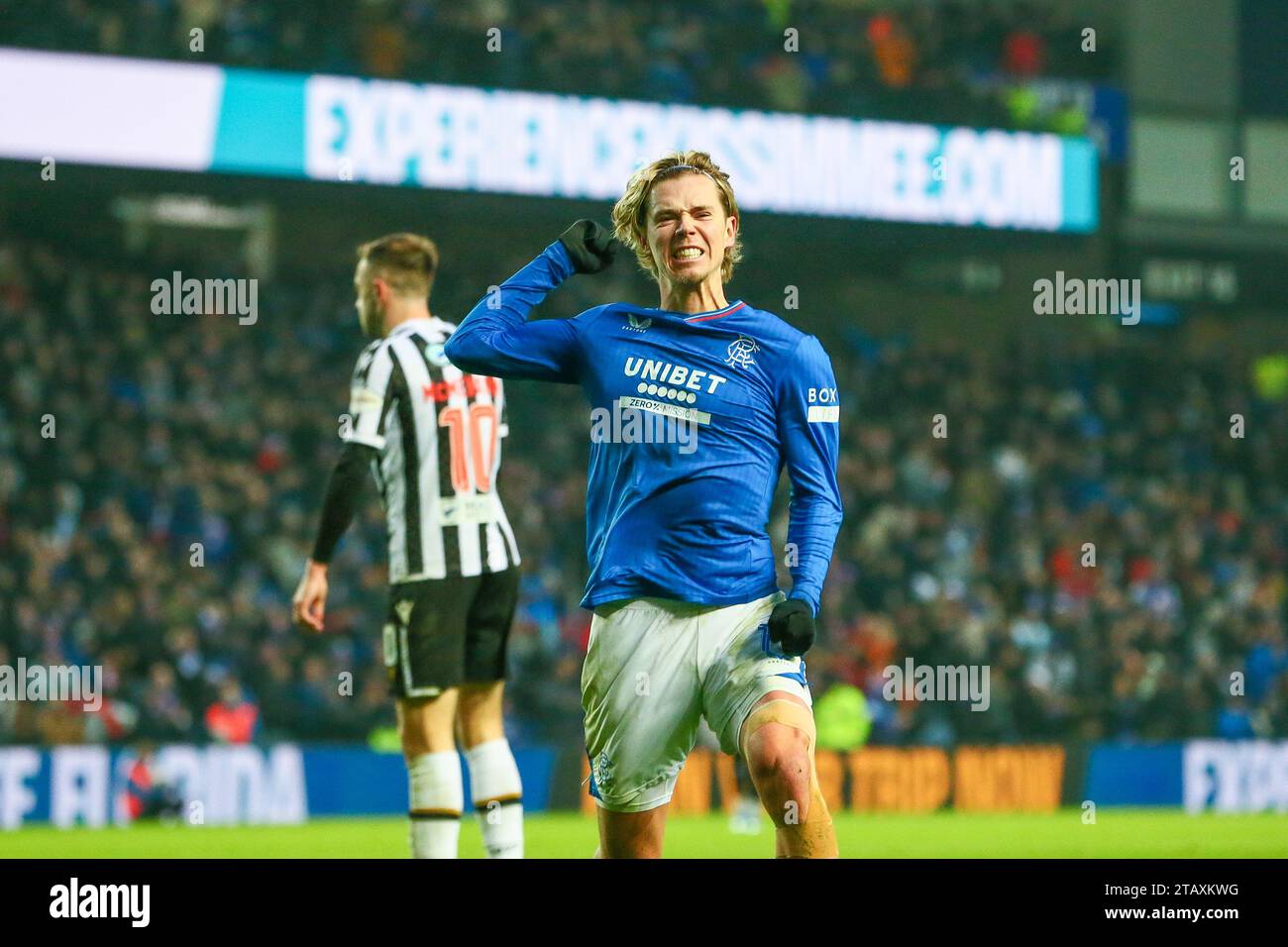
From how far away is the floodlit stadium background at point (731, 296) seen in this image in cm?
1588

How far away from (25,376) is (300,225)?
6.08 meters

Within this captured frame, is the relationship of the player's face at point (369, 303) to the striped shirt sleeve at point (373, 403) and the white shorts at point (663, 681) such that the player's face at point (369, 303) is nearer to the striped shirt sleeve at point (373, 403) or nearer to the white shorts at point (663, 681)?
the striped shirt sleeve at point (373, 403)

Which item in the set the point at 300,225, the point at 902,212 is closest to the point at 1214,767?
the point at 902,212

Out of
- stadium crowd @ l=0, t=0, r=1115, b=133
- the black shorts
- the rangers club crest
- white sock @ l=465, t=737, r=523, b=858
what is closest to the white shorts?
the rangers club crest

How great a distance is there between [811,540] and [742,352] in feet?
1.85

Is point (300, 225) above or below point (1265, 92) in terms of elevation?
below

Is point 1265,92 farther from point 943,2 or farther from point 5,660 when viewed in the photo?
point 5,660

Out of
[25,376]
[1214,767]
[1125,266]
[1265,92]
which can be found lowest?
[1214,767]

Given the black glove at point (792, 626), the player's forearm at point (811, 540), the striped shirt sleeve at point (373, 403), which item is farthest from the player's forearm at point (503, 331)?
the striped shirt sleeve at point (373, 403)

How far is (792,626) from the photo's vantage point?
4.85 meters

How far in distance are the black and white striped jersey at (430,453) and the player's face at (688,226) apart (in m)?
1.89

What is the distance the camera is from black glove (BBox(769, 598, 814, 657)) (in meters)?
4.84
